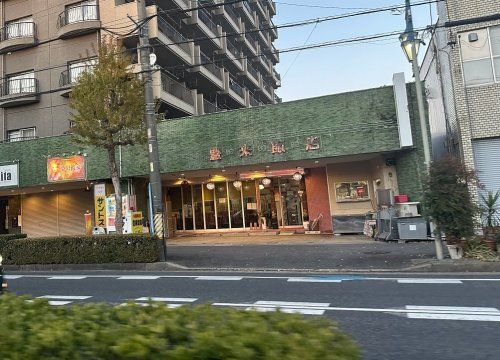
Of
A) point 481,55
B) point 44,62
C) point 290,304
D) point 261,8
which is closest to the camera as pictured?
point 290,304

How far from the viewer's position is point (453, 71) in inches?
605

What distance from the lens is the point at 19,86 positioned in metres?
24.7

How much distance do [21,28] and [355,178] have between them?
21425 millimetres

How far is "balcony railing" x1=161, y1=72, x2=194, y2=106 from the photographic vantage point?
2288 centimetres

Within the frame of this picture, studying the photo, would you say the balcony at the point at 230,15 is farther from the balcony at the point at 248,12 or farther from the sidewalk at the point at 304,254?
the sidewalk at the point at 304,254

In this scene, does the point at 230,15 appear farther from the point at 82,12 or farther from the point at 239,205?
the point at 239,205

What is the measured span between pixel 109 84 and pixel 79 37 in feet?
36.4

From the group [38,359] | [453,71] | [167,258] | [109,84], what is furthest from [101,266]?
[453,71]


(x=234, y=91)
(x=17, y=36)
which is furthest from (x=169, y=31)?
(x=234, y=91)

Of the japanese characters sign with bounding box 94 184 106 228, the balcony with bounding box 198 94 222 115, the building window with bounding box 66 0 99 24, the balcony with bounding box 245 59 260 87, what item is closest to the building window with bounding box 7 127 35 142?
the building window with bounding box 66 0 99 24

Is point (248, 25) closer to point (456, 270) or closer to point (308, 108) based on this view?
point (308, 108)

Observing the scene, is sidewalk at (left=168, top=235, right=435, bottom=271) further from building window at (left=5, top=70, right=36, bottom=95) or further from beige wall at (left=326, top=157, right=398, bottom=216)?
building window at (left=5, top=70, right=36, bottom=95)

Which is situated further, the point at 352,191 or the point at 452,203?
the point at 352,191

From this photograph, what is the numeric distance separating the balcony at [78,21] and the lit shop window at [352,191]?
50.1 ft
